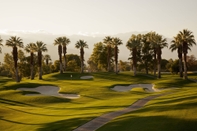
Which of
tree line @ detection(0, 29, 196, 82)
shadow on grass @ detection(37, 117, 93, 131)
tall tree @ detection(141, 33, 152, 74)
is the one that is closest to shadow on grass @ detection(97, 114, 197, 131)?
shadow on grass @ detection(37, 117, 93, 131)

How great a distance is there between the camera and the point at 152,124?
1898cm

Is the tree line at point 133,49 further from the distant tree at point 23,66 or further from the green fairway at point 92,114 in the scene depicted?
the green fairway at point 92,114

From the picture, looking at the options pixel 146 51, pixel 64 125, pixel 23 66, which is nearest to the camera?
pixel 64 125

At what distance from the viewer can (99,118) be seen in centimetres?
2559

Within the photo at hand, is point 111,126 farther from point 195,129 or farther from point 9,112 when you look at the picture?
point 9,112

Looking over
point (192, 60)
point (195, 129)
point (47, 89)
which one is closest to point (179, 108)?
point (195, 129)

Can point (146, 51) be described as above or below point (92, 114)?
above

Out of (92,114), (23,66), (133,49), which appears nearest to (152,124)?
(92,114)

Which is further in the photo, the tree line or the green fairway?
the tree line

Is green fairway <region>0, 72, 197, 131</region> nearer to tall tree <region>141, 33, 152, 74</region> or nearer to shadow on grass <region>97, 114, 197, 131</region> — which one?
shadow on grass <region>97, 114, 197, 131</region>

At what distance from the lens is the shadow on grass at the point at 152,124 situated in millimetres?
17869

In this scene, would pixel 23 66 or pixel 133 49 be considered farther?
pixel 23 66

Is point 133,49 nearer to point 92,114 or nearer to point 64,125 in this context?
point 92,114

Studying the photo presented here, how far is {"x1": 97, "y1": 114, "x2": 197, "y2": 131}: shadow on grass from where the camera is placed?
58.6 feet
